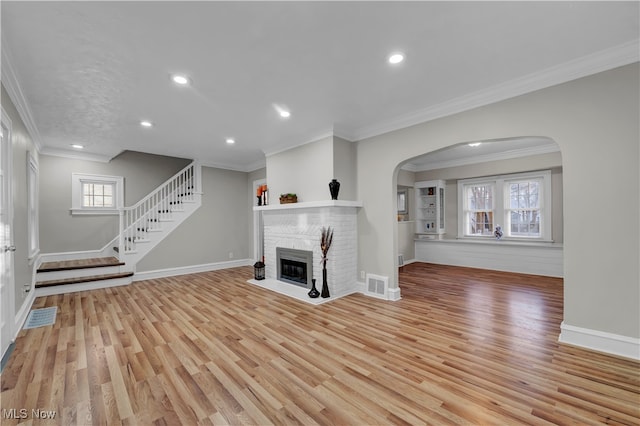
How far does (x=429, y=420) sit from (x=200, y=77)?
11.5 ft

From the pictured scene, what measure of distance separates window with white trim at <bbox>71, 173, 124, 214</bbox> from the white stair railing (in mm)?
426

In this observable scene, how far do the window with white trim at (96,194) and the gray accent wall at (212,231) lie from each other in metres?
1.50

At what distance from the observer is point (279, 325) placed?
3150 mm

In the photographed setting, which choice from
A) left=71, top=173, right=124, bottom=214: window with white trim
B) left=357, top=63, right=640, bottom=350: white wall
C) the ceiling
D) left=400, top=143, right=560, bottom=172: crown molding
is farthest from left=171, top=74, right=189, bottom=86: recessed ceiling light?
left=400, top=143, right=560, bottom=172: crown molding

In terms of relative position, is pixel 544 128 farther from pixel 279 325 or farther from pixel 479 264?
pixel 479 264

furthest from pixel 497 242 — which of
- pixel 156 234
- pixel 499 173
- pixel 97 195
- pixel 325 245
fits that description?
pixel 97 195

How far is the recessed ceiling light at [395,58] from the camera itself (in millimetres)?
2398

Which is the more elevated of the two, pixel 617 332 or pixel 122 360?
pixel 617 332

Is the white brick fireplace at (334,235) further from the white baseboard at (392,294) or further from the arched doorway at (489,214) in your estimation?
the arched doorway at (489,214)

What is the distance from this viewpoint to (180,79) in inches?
110

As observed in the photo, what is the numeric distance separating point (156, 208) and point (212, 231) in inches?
51.5

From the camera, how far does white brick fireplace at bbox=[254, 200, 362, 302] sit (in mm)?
4238

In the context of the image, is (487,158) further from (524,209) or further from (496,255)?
(496,255)

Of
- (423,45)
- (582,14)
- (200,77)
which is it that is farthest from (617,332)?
(200,77)
